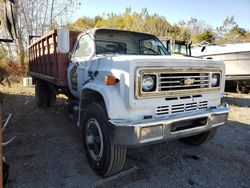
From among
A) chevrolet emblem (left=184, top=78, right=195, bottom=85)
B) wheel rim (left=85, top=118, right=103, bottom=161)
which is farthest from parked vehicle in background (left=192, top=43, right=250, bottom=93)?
wheel rim (left=85, top=118, right=103, bottom=161)

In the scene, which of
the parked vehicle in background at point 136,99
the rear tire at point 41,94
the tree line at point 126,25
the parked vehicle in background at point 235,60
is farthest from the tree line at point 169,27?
the parked vehicle in background at point 136,99

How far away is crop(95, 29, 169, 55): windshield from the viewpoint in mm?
4098

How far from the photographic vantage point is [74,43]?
493cm

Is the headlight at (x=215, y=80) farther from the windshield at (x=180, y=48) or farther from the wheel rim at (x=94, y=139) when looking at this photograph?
the windshield at (x=180, y=48)

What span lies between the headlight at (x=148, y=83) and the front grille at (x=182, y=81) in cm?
7

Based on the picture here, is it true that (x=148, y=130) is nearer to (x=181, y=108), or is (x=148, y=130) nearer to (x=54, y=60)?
(x=181, y=108)

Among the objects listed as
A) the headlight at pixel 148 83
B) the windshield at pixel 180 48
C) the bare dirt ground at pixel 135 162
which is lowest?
the bare dirt ground at pixel 135 162

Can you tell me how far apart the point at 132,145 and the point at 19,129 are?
11.8 ft

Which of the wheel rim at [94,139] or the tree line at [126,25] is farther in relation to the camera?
the tree line at [126,25]

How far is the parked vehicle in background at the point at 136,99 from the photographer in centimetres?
273

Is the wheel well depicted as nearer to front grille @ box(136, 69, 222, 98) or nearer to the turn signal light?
the turn signal light

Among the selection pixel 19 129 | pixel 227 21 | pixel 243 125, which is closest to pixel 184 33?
pixel 227 21

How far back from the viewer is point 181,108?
3.11 meters

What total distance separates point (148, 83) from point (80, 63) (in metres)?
1.79
